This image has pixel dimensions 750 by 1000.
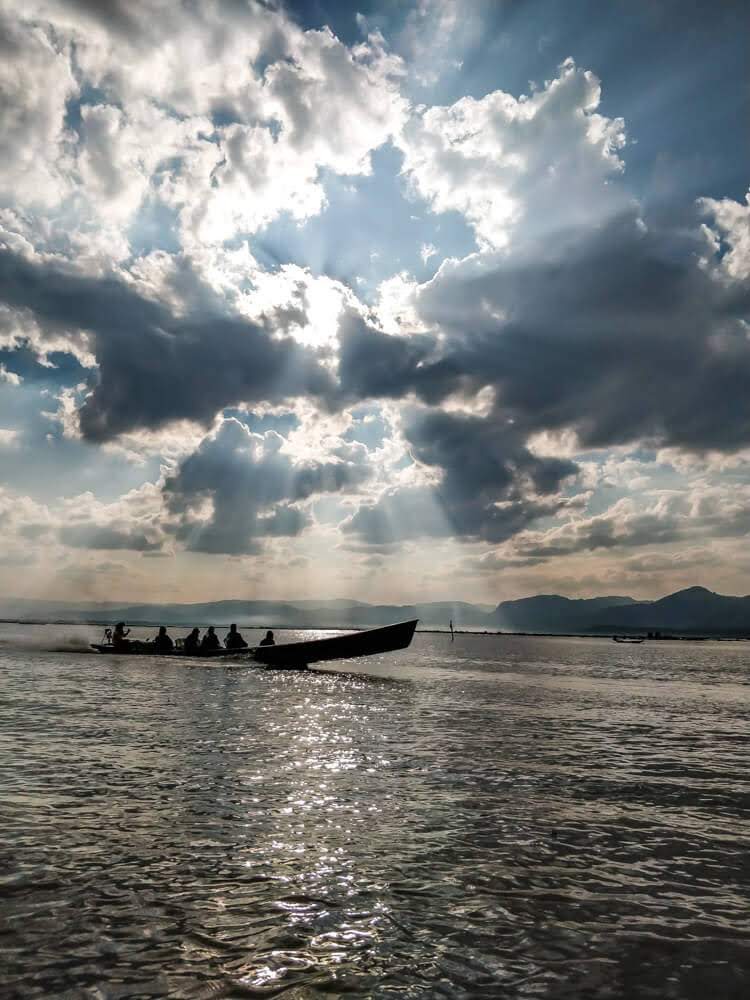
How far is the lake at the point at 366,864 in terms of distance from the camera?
634 cm

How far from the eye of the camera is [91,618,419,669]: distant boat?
152 feet

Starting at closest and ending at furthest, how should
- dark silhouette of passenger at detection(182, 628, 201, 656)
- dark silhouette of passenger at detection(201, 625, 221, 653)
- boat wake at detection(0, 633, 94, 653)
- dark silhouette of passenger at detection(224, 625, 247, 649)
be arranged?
dark silhouette of passenger at detection(224, 625, 247, 649) < dark silhouette of passenger at detection(182, 628, 201, 656) < dark silhouette of passenger at detection(201, 625, 221, 653) < boat wake at detection(0, 633, 94, 653)

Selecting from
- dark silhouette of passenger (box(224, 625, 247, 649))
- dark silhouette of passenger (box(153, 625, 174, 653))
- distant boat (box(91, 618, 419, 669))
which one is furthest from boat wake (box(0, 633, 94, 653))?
dark silhouette of passenger (box(224, 625, 247, 649))

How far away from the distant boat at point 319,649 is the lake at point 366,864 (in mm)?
24493

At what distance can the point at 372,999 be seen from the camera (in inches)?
227

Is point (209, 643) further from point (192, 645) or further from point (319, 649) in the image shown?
point (319, 649)

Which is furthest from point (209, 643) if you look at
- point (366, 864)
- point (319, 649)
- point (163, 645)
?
point (366, 864)

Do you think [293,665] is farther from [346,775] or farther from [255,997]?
[255,997]

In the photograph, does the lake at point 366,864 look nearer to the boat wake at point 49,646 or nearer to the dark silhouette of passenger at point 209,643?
the dark silhouette of passenger at point 209,643

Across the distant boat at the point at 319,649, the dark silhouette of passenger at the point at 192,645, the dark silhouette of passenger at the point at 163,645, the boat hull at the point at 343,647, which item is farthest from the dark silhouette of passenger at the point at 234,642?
the dark silhouette of passenger at the point at 163,645

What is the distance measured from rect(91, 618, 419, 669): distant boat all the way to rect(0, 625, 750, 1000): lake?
2449 cm

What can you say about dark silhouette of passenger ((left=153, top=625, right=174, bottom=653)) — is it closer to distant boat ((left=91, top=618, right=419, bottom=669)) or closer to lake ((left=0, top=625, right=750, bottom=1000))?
distant boat ((left=91, top=618, right=419, bottom=669))

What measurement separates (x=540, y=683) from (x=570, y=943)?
44.0 meters

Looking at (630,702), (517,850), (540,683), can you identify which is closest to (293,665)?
(540,683)
